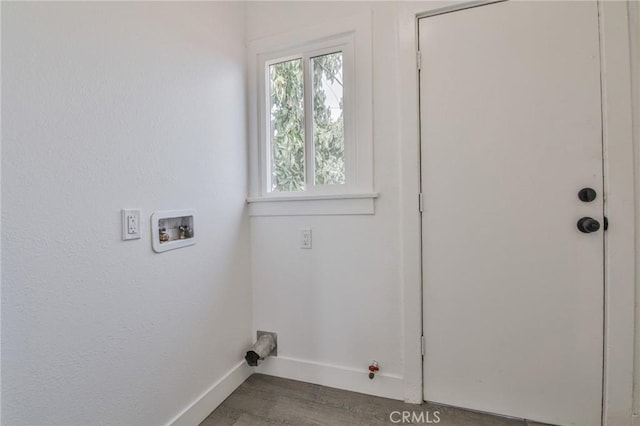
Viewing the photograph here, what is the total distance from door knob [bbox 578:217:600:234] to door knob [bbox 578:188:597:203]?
0.28ft

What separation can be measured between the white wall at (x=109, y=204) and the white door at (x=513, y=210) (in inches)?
46.2

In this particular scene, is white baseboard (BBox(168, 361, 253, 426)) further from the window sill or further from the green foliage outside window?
the green foliage outside window

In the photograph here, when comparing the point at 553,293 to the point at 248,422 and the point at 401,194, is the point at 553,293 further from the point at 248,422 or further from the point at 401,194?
the point at 248,422

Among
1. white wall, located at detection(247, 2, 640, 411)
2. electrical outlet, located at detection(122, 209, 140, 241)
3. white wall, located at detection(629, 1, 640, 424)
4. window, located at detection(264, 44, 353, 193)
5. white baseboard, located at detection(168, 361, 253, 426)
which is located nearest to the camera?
electrical outlet, located at detection(122, 209, 140, 241)

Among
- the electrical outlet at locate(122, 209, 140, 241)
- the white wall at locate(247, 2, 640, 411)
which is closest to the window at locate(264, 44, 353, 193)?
the white wall at locate(247, 2, 640, 411)

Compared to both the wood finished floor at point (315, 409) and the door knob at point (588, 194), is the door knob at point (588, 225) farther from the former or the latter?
the wood finished floor at point (315, 409)

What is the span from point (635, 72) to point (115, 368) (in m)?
2.46

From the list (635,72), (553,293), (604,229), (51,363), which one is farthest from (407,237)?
(51,363)

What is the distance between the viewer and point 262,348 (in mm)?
1720

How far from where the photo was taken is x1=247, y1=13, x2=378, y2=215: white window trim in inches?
62.1

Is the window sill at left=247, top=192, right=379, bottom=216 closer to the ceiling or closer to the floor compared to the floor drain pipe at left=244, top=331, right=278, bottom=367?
closer to the ceiling

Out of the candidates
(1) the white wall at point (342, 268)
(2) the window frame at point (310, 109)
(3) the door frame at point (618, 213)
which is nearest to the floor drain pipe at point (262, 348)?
(1) the white wall at point (342, 268)

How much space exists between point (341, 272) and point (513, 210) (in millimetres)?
939

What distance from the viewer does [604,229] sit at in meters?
1.25
